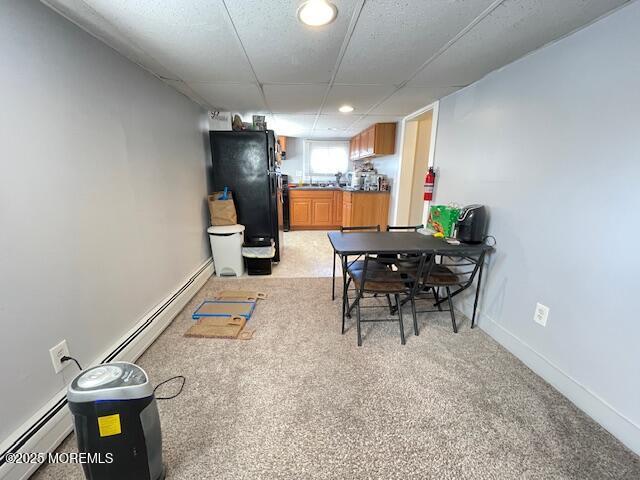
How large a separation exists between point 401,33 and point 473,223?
1.39 meters

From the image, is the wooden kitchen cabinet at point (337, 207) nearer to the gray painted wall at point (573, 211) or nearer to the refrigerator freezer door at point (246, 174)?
the refrigerator freezer door at point (246, 174)

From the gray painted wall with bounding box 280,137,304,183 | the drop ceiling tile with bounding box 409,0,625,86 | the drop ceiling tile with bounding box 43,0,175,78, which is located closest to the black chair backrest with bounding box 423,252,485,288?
the drop ceiling tile with bounding box 409,0,625,86

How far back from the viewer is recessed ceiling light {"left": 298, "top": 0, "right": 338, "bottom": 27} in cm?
121

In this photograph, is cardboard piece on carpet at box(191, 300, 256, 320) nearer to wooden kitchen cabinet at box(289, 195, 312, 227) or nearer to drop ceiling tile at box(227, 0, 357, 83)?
drop ceiling tile at box(227, 0, 357, 83)

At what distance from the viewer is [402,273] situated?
83.7 inches

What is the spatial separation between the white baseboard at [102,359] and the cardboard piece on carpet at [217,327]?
258mm

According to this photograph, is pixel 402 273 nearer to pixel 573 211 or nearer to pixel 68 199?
pixel 573 211

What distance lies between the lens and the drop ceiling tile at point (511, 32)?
1.22 meters

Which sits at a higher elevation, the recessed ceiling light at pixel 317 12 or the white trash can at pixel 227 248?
the recessed ceiling light at pixel 317 12

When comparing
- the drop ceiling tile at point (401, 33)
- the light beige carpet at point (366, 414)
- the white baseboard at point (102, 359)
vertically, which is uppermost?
the drop ceiling tile at point (401, 33)

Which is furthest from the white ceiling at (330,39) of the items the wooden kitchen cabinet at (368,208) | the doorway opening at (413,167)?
the wooden kitchen cabinet at (368,208)

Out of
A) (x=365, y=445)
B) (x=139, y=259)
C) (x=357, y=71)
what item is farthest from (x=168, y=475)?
(x=357, y=71)

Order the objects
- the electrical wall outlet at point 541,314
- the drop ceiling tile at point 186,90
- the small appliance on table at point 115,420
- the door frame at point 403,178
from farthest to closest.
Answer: the door frame at point 403,178 < the drop ceiling tile at point 186,90 < the electrical wall outlet at point 541,314 < the small appliance on table at point 115,420

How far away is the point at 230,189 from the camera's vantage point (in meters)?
3.29
